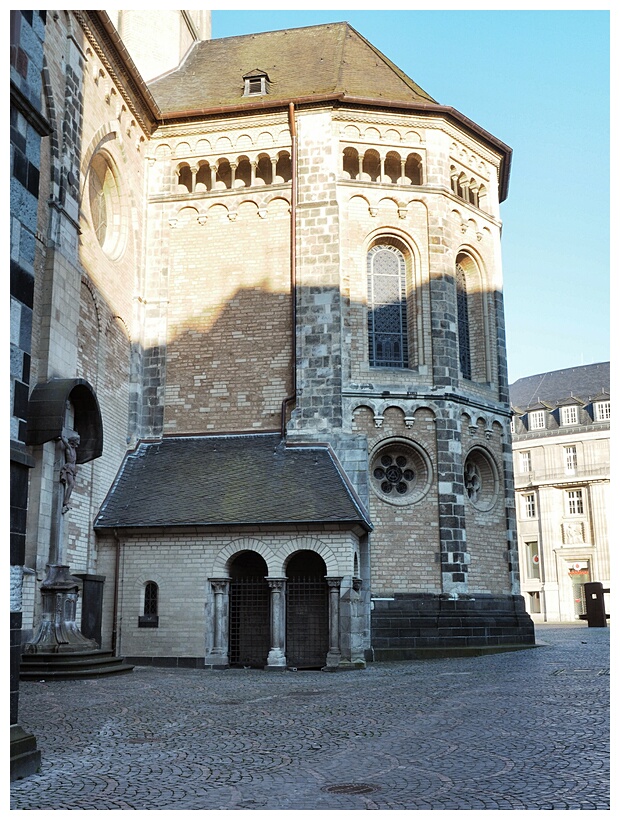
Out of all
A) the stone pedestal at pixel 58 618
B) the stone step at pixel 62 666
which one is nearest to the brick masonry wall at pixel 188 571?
the stone pedestal at pixel 58 618

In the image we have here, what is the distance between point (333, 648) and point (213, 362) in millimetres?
8159

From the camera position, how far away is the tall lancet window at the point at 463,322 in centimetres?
2336

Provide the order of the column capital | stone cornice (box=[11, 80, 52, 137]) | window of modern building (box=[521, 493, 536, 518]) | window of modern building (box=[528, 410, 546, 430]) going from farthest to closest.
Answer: window of modern building (box=[528, 410, 546, 430]), window of modern building (box=[521, 493, 536, 518]), the column capital, stone cornice (box=[11, 80, 52, 137])

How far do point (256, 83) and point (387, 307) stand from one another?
25.6ft

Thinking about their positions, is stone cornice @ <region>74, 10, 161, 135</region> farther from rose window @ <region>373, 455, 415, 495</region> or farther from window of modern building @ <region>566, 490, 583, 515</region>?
window of modern building @ <region>566, 490, 583, 515</region>

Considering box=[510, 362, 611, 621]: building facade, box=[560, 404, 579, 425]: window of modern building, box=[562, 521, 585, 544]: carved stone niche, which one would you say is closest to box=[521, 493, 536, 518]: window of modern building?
box=[510, 362, 611, 621]: building facade

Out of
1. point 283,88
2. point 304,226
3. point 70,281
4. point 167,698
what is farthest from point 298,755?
point 283,88

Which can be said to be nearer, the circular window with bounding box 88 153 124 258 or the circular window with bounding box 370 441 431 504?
the circular window with bounding box 88 153 124 258

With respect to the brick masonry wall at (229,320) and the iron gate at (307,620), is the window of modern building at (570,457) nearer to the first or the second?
the brick masonry wall at (229,320)

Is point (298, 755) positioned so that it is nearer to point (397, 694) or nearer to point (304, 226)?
point (397, 694)

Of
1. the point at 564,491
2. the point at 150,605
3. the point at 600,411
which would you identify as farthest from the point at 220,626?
the point at 600,411

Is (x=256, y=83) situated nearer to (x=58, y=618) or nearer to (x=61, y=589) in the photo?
(x=61, y=589)

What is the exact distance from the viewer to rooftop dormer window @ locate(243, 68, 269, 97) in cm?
2378

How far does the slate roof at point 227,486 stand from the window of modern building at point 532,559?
34529mm
